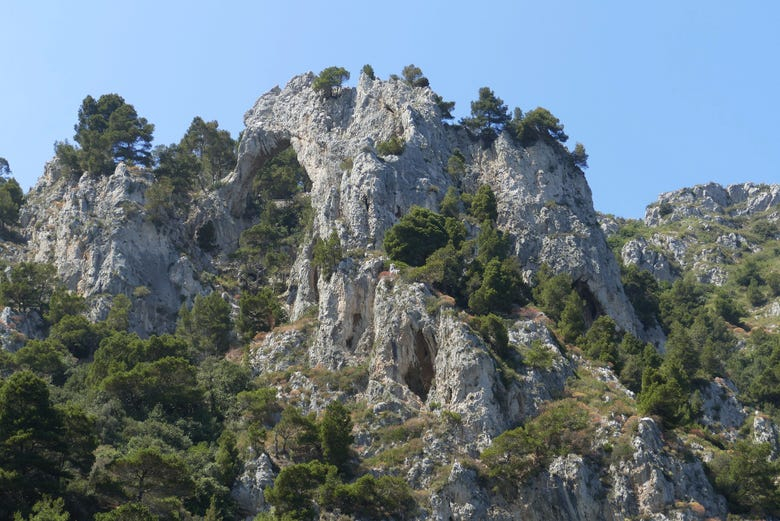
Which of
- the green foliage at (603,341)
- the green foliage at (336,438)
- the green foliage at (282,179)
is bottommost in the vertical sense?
the green foliage at (336,438)

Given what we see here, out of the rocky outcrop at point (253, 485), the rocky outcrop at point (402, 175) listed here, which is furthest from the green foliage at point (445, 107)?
the rocky outcrop at point (253, 485)

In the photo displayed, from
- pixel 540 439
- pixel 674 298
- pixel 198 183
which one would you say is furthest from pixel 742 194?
pixel 540 439

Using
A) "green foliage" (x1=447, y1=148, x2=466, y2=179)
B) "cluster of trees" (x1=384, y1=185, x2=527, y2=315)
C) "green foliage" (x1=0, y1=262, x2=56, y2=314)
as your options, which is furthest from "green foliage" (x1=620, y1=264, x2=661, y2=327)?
"green foliage" (x1=0, y1=262, x2=56, y2=314)

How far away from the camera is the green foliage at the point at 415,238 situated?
82500mm

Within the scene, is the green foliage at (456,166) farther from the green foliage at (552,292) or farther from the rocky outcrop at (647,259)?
the rocky outcrop at (647,259)

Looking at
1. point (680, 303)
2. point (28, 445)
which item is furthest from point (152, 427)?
point (680, 303)

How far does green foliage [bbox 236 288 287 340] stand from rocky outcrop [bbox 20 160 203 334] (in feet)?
31.5

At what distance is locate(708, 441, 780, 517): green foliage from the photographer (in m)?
61.4

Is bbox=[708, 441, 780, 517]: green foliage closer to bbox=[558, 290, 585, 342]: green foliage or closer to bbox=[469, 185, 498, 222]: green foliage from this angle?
bbox=[558, 290, 585, 342]: green foliage

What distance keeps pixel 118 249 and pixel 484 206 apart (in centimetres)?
3730

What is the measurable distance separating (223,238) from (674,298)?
175ft

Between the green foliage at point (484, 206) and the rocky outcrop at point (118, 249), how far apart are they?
29.1 m

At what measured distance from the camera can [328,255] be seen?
82250 millimetres

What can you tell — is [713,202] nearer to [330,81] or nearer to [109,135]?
[330,81]
